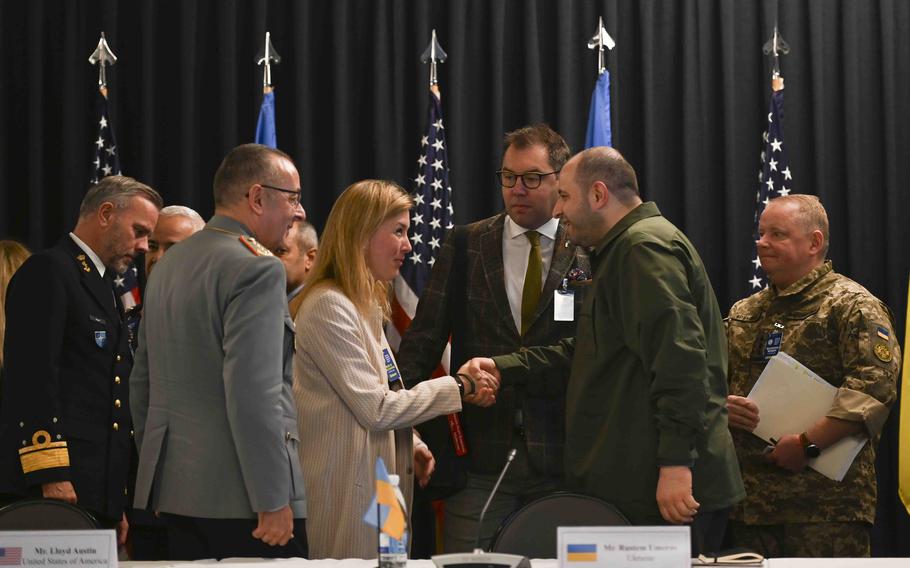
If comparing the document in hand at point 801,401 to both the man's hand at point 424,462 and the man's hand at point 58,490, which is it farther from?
the man's hand at point 58,490

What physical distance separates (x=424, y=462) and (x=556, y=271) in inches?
31.6

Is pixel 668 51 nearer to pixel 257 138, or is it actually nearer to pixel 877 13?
pixel 877 13

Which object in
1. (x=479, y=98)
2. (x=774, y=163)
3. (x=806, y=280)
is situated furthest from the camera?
(x=479, y=98)

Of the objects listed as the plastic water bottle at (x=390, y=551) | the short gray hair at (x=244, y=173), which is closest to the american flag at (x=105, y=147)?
the short gray hair at (x=244, y=173)

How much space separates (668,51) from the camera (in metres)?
5.67

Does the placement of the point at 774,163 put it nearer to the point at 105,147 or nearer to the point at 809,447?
the point at 809,447

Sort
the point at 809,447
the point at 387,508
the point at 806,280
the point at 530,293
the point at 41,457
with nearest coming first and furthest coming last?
the point at 387,508, the point at 41,457, the point at 530,293, the point at 809,447, the point at 806,280

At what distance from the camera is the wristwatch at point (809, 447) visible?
4.01m

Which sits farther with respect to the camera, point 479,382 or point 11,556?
point 479,382

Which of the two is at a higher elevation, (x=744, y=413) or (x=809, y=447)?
(x=744, y=413)

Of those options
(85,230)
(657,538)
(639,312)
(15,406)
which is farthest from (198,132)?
(657,538)

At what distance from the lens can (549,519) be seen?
2.77 meters

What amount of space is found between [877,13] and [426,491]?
361 centimetres

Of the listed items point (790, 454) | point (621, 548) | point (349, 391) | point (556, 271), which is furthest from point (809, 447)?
point (621, 548)
